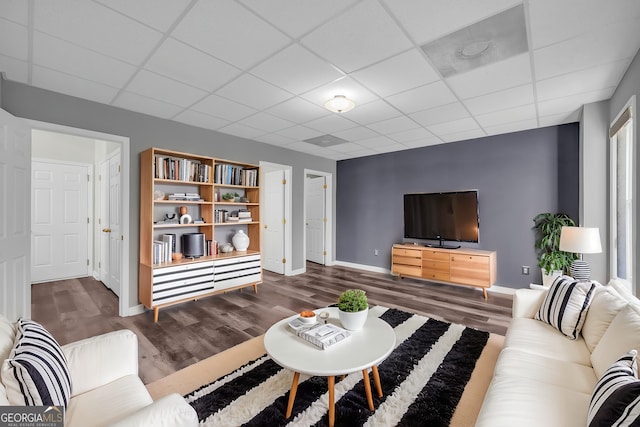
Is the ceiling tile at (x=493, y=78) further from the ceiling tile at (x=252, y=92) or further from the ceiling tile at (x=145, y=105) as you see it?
the ceiling tile at (x=145, y=105)

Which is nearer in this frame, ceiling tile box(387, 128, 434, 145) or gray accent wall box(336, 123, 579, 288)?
gray accent wall box(336, 123, 579, 288)

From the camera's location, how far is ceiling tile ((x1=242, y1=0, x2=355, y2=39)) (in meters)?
1.63

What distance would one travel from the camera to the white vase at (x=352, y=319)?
1.92 meters

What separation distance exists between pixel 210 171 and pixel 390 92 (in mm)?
2524

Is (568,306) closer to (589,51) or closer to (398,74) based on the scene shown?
(589,51)

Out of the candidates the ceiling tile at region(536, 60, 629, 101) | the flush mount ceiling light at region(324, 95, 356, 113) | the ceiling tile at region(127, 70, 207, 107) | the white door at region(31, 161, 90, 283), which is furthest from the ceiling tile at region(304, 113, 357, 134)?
the white door at region(31, 161, 90, 283)

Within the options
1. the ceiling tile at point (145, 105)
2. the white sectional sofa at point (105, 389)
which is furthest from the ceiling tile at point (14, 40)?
the white sectional sofa at point (105, 389)

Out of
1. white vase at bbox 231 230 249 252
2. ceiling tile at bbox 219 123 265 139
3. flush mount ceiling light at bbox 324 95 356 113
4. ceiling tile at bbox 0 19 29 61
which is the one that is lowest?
white vase at bbox 231 230 249 252

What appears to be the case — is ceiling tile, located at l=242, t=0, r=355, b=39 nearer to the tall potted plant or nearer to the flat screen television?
the flat screen television

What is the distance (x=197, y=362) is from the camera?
7.59ft

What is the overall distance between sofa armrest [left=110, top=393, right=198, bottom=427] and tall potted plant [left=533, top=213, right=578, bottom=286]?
14.2 ft

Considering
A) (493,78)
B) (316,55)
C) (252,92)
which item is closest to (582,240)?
(493,78)

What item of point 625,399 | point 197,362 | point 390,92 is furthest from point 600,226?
point 197,362

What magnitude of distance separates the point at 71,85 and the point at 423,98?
11.4 ft
